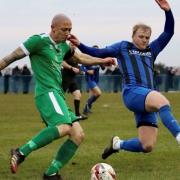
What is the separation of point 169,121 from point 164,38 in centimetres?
172

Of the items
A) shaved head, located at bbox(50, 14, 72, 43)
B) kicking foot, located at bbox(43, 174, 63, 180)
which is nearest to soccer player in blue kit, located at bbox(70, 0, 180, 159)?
shaved head, located at bbox(50, 14, 72, 43)

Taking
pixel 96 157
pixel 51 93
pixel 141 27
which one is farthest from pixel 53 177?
pixel 141 27

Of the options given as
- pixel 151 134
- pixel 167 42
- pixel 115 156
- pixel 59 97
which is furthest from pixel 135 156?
pixel 59 97

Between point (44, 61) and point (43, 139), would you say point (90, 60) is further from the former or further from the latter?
point (43, 139)

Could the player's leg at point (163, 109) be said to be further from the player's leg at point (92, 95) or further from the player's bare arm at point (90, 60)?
the player's leg at point (92, 95)

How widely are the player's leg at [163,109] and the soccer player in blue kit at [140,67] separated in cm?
7

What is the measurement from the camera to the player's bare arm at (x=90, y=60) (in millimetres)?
9344

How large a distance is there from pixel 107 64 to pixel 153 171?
5.33 ft

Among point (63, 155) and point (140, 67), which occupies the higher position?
point (140, 67)

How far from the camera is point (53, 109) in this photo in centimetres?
848

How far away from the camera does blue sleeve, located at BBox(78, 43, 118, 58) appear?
9.73 meters

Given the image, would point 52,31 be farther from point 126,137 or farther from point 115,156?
point 126,137

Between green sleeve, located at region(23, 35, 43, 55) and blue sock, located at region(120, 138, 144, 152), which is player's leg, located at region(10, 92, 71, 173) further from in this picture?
blue sock, located at region(120, 138, 144, 152)

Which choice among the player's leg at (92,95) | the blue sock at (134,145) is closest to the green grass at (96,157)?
the blue sock at (134,145)
